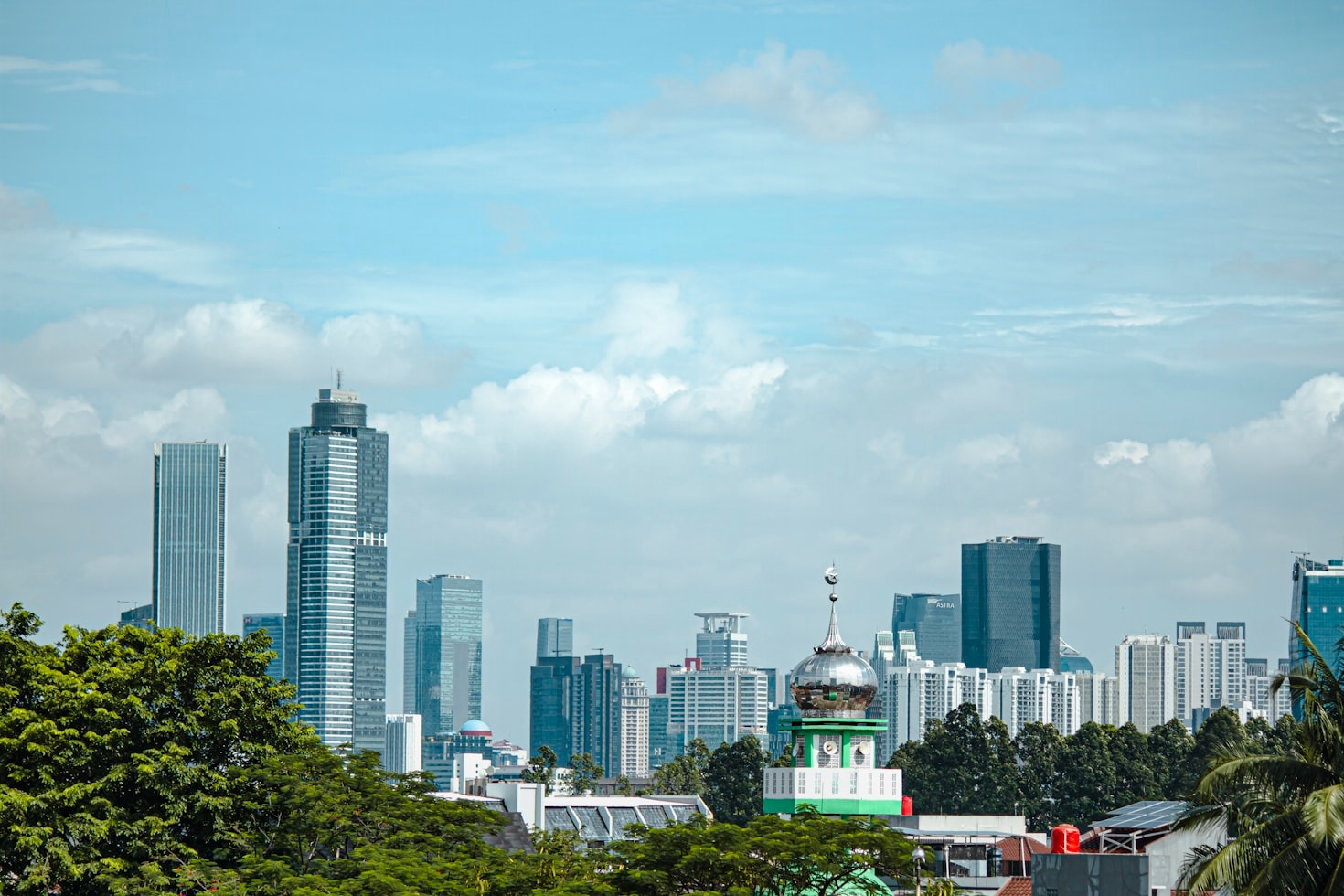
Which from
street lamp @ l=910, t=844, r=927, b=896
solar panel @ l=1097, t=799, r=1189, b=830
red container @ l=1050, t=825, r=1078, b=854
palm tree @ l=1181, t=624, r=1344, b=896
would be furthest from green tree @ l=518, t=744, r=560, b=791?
palm tree @ l=1181, t=624, r=1344, b=896

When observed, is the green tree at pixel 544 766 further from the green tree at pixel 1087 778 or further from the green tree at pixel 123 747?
the green tree at pixel 123 747

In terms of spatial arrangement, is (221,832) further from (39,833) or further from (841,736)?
(841,736)

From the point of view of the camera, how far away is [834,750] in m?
55.0

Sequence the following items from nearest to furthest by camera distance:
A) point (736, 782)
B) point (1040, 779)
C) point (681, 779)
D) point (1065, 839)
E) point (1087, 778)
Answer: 1. point (1065, 839)
2. point (1087, 778)
3. point (1040, 779)
4. point (736, 782)
5. point (681, 779)

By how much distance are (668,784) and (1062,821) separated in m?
40.4

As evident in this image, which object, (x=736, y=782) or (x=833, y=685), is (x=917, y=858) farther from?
(x=736, y=782)

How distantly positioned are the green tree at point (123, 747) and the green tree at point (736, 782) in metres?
116

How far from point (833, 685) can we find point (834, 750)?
5.39 ft

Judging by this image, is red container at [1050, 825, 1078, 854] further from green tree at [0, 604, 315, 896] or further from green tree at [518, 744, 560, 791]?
green tree at [518, 744, 560, 791]

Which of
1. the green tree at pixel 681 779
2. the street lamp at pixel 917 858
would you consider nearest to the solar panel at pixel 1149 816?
the street lamp at pixel 917 858

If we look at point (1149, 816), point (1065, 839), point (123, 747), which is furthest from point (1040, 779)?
point (123, 747)

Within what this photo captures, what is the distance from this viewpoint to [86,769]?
52188 mm

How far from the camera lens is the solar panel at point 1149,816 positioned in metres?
66.4

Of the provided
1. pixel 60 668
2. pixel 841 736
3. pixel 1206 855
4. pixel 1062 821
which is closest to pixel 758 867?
pixel 841 736
